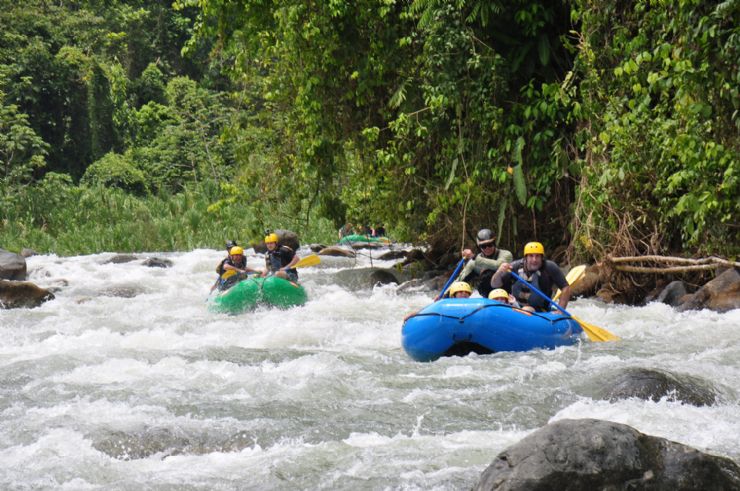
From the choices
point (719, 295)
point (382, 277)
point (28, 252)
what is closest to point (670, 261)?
point (719, 295)

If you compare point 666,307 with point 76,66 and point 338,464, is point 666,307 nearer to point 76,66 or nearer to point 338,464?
point 338,464

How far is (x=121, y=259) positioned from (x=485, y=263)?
9778mm

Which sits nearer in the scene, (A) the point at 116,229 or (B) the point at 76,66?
(A) the point at 116,229

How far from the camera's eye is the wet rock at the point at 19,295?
11.8 meters

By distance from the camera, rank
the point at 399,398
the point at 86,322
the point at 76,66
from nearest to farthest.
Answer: the point at 399,398, the point at 86,322, the point at 76,66

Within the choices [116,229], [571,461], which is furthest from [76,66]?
[571,461]

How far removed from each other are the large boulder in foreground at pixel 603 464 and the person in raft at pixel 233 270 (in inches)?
325

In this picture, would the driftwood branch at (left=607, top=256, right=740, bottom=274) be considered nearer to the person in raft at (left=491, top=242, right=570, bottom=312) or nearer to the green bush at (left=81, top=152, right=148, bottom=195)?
the person in raft at (left=491, top=242, right=570, bottom=312)

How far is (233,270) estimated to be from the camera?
12.0m

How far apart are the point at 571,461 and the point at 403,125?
7.89 metres

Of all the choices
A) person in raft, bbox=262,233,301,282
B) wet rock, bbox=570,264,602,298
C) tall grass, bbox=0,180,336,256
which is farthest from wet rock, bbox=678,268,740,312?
tall grass, bbox=0,180,336,256

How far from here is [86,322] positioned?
10.6 metres

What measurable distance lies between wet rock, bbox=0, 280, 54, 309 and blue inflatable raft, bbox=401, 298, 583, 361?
628 centimetres

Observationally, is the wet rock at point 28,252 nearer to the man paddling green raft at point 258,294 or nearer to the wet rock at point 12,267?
the wet rock at point 12,267
